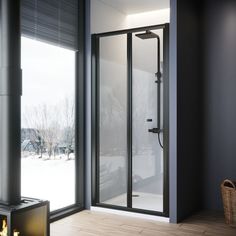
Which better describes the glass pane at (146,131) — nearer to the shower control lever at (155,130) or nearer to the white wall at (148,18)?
the shower control lever at (155,130)

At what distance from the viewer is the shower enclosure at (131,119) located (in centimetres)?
354

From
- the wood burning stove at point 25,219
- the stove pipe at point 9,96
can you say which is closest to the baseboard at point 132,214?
the wood burning stove at point 25,219

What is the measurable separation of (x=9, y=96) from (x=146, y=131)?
1738mm

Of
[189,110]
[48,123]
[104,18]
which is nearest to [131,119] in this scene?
[189,110]

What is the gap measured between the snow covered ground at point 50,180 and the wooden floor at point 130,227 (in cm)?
23

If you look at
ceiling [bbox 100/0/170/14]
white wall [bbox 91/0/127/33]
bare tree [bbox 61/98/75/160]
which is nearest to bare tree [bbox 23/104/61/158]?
bare tree [bbox 61/98/75/160]

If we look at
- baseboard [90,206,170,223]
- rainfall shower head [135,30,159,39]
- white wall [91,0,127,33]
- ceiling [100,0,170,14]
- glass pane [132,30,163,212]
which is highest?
ceiling [100,0,170,14]

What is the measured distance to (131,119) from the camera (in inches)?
145

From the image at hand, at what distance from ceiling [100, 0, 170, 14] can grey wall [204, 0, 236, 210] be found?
52 centimetres

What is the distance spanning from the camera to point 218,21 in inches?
152

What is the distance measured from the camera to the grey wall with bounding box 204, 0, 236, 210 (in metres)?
3.80

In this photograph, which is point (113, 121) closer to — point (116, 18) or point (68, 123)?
point (68, 123)

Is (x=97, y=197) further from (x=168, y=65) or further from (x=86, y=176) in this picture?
(x=168, y=65)

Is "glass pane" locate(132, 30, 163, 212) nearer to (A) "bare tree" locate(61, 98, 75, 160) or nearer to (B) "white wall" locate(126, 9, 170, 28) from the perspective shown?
(A) "bare tree" locate(61, 98, 75, 160)
